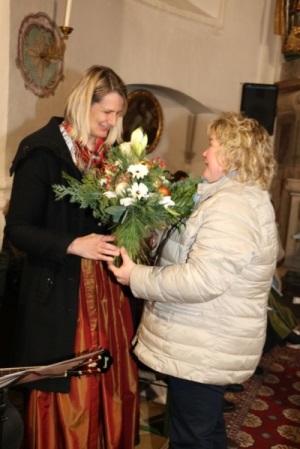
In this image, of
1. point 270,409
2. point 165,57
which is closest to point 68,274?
point 270,409

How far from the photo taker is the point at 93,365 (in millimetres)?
1623

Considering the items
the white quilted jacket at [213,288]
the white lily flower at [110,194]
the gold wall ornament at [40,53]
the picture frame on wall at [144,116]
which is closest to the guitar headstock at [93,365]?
the white quilted jacket at [213,288]

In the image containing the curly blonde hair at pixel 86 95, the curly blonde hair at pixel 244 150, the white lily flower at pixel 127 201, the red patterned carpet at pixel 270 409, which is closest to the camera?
the white lily flower at pixel 127 201

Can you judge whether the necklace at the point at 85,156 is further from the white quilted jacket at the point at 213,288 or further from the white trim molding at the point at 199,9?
the white trim molding at the point at 199,9

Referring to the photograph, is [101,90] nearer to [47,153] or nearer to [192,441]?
[47,153]

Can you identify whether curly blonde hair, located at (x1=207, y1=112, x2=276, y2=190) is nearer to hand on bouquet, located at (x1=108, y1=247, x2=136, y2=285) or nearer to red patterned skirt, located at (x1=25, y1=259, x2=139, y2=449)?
hand on bouquet, located at (x1=108, y1=247, x2=136, y2=285)

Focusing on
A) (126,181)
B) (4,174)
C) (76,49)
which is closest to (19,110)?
(4,174)

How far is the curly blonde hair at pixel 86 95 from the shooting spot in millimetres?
1883

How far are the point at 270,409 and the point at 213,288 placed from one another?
2060 mm

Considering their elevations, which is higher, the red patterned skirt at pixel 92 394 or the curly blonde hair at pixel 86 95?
the curly blonde hair at pixel 86 95

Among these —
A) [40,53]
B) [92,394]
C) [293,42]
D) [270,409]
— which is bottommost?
[270,409]

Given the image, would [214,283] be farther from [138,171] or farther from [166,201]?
[138,171]

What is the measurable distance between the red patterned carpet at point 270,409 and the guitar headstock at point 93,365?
5.07ft

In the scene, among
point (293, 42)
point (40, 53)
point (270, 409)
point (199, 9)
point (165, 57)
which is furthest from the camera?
point (293, 42)
